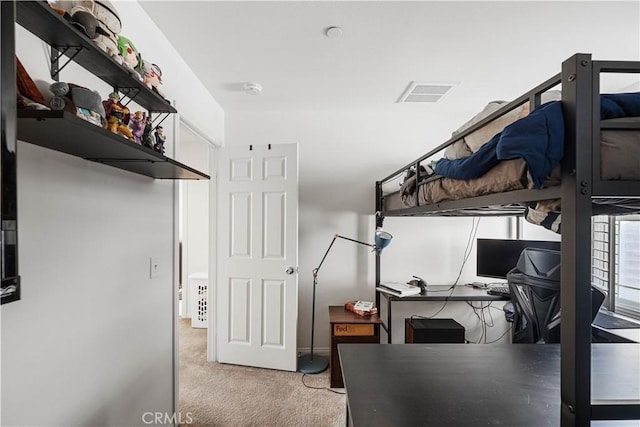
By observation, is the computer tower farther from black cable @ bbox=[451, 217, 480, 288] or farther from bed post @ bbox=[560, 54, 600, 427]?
bed post @ bbox=[560, 54, 600, 427]

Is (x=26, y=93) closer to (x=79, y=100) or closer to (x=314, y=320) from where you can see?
(x=79, y=100)

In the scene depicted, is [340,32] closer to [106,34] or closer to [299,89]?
[299,89]

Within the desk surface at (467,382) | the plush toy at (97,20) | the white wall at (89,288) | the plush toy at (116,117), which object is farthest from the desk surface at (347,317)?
the plush toy at (97,20)

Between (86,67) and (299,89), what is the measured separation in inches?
60.3

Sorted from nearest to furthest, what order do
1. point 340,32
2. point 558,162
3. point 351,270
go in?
point 558,162, point 340,32, point 351,270

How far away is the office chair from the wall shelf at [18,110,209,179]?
2.22m

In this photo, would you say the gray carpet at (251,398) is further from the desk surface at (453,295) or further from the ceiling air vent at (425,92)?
the ceiling air vent at (425,92)

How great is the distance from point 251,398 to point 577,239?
7.37 feet

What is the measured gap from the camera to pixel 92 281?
3.85 ft

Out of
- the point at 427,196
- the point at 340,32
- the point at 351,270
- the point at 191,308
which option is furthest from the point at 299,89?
the point at 191,308

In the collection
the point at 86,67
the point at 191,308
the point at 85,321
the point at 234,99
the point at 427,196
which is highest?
the point at 234,99

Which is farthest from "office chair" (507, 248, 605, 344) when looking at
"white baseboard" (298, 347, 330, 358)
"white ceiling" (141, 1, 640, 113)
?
"white baseboard" (298, 347, 330, 358)

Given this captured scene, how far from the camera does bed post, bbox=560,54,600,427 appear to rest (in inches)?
25.1

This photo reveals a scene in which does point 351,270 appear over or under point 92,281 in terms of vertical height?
under
